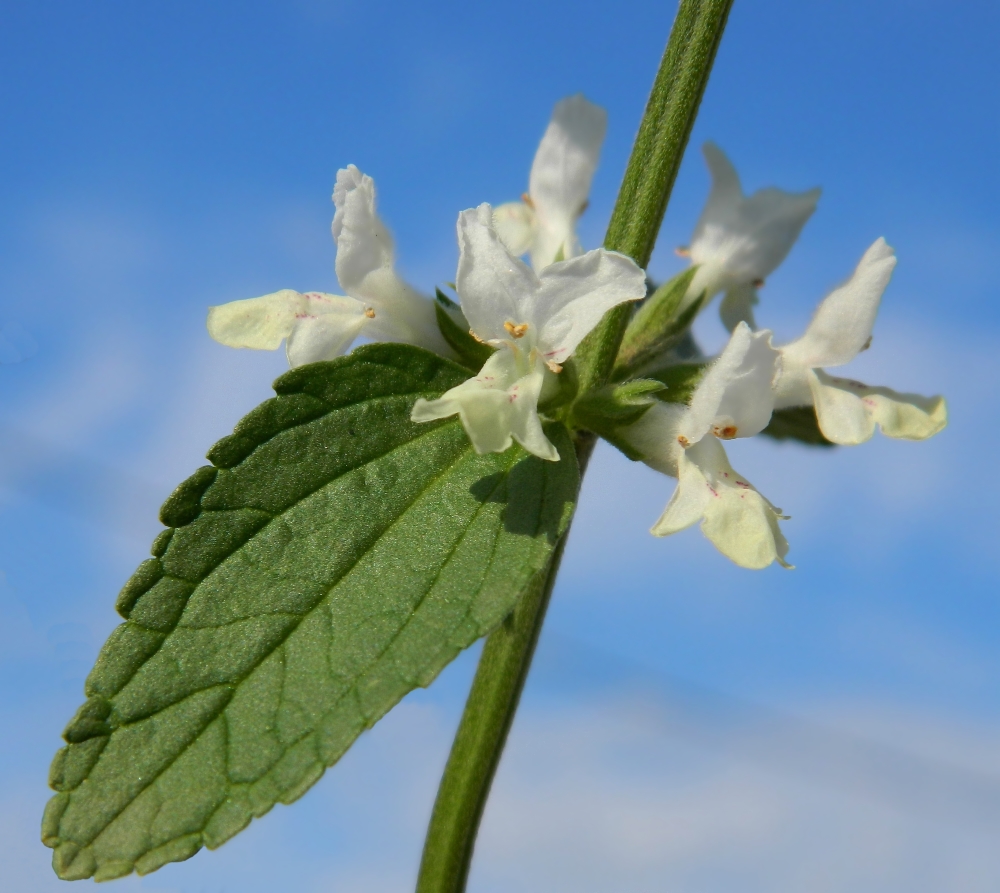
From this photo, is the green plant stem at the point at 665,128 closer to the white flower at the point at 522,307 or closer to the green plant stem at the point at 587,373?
the green plant stem at the point at 587,373

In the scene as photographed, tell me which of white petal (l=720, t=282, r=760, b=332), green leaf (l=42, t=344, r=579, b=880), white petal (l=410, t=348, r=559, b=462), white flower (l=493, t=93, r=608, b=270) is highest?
white flower (l=493, t=93, r=608, b=270)

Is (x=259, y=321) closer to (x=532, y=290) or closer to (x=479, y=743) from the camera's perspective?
(x=532, y=290)

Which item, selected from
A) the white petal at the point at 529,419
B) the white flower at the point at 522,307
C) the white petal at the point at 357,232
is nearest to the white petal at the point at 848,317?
the white flower at the point at 522,307

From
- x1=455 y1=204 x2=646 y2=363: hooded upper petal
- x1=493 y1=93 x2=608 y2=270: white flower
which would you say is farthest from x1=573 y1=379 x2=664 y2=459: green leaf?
x1=493 y1=93 x2=608 y2=270: white flower

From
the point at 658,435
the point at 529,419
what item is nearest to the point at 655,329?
the point at 658,435

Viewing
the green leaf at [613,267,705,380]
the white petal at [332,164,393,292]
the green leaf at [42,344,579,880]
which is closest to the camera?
the green leaf at [42,344,579,880]

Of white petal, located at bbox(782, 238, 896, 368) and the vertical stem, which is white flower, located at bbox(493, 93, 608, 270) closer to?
white petal, located at bbox(782, 238, 896, 368)

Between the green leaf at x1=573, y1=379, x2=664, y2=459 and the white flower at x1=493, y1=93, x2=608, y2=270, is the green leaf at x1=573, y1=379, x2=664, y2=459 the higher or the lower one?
the lower one

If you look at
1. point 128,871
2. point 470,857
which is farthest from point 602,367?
point 128,871
